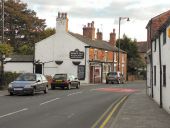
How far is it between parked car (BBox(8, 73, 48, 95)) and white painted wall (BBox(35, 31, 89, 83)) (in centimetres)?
2820

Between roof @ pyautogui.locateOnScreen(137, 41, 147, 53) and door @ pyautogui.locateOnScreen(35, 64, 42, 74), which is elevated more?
roof @ pyautogui.locateOnScreen(137, 41, 147, 53)

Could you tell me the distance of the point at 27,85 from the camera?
1086 inches

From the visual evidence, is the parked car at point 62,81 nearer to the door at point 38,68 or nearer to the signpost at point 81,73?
the signpost at point 81,73

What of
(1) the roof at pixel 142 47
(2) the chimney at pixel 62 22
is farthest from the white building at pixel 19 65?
(1) the roof at pixel 142 47

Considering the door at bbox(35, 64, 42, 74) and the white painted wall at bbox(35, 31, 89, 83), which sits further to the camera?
the door at bbox(35, 64, 42, 74)

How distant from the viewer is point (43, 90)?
101 ft

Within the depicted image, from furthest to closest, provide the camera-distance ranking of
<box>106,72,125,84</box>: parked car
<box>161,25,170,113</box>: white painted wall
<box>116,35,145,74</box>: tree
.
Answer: <box>116,35,145,74</box>: tree → <box>106,72,125,84</box>: parked car → <box>161,25,170,113</box>: white painted wall

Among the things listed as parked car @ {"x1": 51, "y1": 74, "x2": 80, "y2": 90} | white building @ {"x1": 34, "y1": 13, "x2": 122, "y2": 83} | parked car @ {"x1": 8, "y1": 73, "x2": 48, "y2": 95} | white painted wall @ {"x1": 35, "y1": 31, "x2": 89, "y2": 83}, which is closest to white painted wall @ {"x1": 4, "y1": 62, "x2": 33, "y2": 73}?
white building @ {"x1": 34, "y1": 13, "x2": 122, "y2": 83}

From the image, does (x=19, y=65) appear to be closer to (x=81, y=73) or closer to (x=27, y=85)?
(x=81, y=73)

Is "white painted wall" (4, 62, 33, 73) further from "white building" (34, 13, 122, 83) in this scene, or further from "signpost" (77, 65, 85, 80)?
"signpost" (77, 65, 85, 80)

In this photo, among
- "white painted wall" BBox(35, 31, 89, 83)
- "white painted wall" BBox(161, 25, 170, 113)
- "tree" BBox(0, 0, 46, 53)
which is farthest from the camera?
"tree" BBox(0, 0, 46, 53)

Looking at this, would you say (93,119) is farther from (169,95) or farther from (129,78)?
(129,78)

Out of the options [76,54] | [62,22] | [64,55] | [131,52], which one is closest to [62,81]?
[76,54]

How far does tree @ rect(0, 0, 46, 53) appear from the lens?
2879 inches
